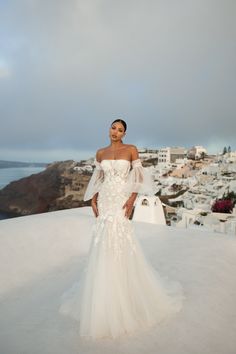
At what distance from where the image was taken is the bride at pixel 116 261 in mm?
1545

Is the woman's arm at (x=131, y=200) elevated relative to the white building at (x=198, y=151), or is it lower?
lower

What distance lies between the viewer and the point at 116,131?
1.68m

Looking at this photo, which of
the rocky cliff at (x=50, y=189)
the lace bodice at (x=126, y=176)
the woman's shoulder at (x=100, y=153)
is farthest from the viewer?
the rocky cliff at (x=50, y=189)

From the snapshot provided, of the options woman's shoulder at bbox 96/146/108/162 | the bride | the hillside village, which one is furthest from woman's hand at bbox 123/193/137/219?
the hillside village

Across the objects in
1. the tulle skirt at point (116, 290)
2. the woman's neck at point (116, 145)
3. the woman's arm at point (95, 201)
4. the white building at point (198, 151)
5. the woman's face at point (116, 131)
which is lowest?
the tulle skirt at point (116, 290)

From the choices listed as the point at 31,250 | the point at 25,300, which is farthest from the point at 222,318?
the point at 31,250

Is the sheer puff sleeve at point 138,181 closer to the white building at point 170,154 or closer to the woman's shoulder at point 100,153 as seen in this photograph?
the woman's shoulder at point 100,153

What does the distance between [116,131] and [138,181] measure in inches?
12.2

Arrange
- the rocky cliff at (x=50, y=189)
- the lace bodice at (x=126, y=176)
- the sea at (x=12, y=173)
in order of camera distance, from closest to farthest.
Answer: the lace bodice at (x=126, y=176) → the sea at (x=12, y=173) → the rocky cliff at (x=50, y=189)

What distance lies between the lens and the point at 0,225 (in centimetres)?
271

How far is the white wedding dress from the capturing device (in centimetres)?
154

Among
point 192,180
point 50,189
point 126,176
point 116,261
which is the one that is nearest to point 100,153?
point 126,176

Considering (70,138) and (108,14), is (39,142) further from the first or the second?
(108,14)

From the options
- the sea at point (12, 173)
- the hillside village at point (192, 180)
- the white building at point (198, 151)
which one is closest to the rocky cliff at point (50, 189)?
the sea at point (12, 173)
